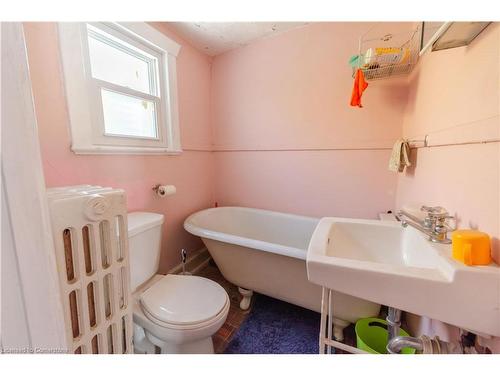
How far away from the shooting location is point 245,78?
6.41 ft

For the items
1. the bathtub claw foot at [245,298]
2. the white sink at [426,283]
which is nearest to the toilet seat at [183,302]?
the bathtub claw foot at [245,298]

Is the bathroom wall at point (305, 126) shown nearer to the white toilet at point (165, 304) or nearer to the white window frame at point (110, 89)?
the white window frame at point (110, 89)

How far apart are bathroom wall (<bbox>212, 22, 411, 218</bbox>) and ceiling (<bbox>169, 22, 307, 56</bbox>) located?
3.0 inches

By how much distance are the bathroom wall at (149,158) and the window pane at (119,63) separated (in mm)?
232

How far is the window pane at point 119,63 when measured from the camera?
3.98ft

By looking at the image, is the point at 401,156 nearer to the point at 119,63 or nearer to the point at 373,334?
the point at 373,334

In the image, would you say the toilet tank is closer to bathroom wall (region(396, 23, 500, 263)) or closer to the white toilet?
the white toilet

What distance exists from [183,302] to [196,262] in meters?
1.00

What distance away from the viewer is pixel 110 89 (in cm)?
126

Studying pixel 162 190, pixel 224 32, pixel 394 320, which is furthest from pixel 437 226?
pixel 224 32

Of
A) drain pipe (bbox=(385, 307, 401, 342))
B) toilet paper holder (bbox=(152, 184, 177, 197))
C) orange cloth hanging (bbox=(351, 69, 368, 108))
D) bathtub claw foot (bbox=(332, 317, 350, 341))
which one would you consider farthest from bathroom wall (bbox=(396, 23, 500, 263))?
toilet paper holder (bbox=(152, 184, 177, 197))

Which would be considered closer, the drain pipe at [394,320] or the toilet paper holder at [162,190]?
the drain pipe at [394,320]

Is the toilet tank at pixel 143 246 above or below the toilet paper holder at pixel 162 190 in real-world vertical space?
below

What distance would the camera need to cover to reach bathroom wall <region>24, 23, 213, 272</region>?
95cm
